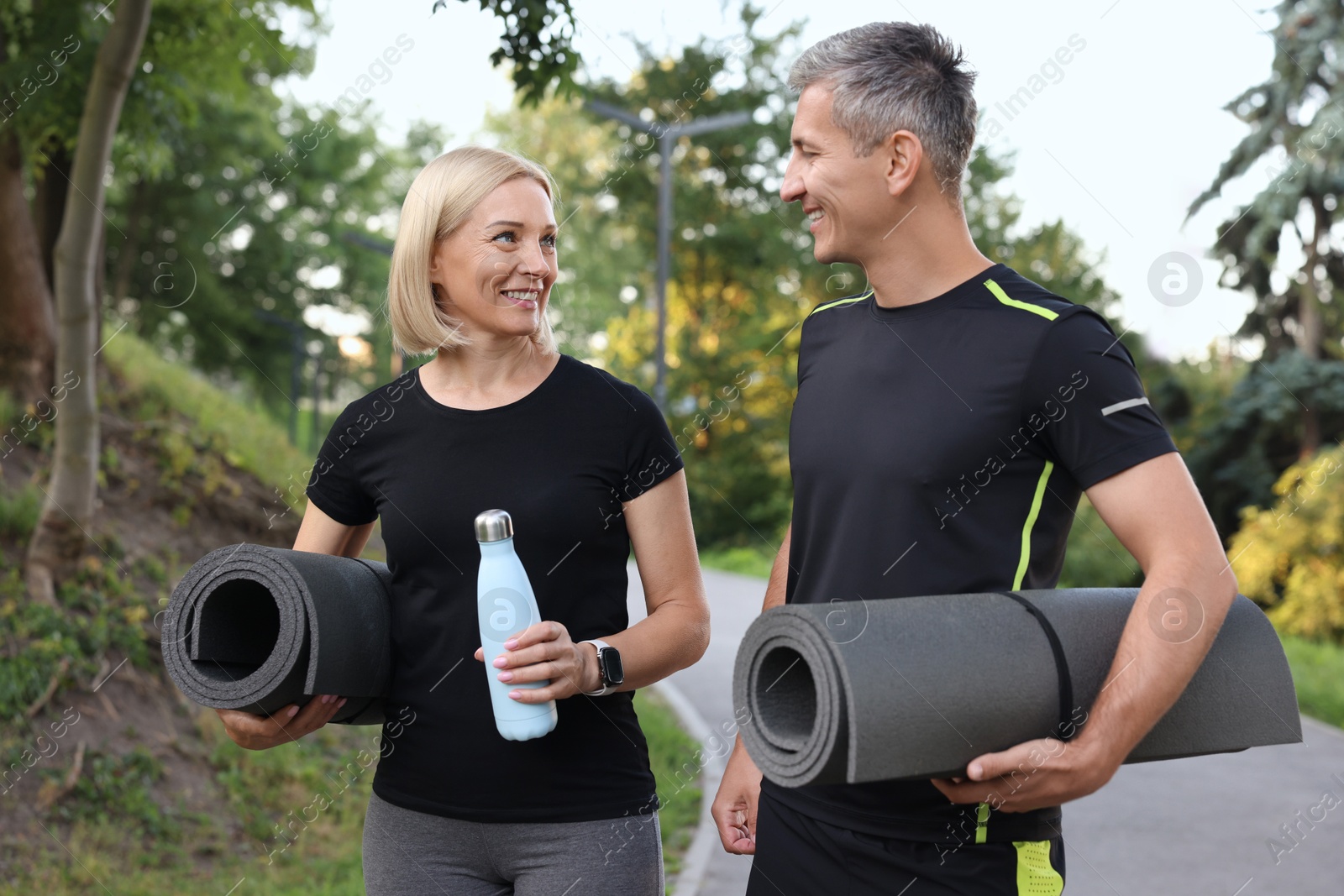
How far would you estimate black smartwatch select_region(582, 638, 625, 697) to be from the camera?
2.29 metres

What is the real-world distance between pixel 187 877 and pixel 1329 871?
19.7 feet

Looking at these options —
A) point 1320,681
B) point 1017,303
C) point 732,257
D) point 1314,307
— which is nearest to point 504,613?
point 1017,303

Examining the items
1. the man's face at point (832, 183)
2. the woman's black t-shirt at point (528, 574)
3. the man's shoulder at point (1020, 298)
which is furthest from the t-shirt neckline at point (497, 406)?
the man's shoulder at point (1020, 298)

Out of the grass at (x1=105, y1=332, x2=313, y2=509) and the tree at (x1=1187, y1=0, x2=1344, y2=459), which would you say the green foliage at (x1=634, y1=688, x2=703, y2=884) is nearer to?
the grass at (x1=105, y1=332, x2=313, y2=509)

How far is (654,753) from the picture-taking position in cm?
775

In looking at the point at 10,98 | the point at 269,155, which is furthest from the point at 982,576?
the point at 269,155

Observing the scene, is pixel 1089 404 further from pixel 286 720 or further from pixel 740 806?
pixel 286 720

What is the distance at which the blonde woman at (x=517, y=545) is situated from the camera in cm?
234

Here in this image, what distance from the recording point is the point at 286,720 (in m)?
2.32

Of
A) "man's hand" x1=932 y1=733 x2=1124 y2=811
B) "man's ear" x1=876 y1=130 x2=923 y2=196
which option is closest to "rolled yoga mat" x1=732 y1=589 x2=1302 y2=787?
"man's hand" x1=932 y1=733 x2=1124 y2=811

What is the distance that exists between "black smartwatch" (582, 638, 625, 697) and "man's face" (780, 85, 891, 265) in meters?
0.84

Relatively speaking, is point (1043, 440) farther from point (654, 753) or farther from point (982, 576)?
point (654, 753)

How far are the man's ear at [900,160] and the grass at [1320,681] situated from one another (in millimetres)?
9766

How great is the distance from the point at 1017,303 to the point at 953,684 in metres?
0.72
